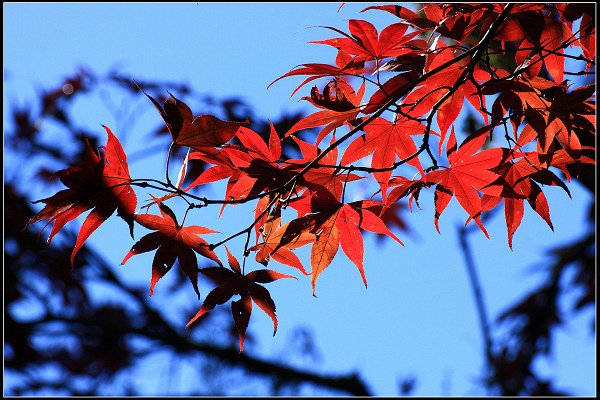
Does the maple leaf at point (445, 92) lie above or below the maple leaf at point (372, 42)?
below

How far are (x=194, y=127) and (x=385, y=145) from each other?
33 cm

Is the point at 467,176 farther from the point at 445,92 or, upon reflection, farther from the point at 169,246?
the point at 169,246

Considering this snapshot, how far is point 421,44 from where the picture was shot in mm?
916

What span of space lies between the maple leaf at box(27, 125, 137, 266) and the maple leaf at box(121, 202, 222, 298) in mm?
40

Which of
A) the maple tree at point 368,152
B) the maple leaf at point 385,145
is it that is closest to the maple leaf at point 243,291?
the maple tree at point 368,152

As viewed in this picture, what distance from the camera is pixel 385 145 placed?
970mm

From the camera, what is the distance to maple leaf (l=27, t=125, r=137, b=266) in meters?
0.84

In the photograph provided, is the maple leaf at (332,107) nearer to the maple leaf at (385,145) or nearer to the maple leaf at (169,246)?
the maple leaf at (385,145)

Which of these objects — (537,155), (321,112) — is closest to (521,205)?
(537,155)

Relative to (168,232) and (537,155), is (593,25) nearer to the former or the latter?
(537,155)

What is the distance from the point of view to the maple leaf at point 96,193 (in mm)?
836

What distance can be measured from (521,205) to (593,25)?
32 centimetres

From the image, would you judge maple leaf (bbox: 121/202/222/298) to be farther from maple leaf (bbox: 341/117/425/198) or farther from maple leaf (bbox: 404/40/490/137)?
maple leaf (bbox: 404/40/490/137)

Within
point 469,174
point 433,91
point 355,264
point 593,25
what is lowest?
point 355,264
